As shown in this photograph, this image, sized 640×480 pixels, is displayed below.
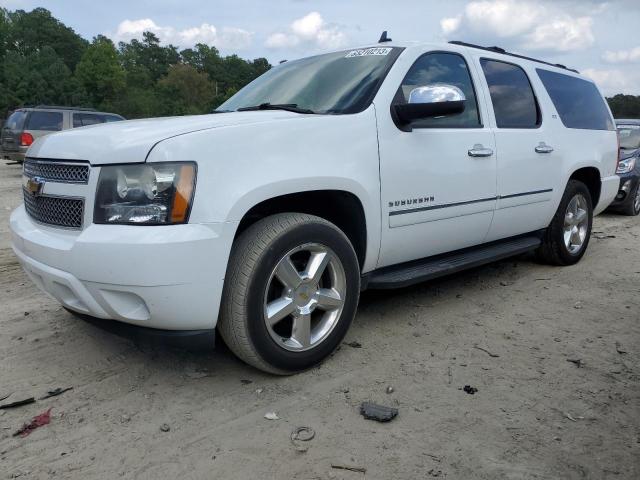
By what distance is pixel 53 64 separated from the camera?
59.6 m

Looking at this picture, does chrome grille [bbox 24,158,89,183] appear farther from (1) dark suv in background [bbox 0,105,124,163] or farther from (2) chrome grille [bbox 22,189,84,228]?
(1) dark suv in background [bbox 0,105,124,163]

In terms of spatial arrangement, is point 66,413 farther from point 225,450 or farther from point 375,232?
point 375,232

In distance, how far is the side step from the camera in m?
3.36

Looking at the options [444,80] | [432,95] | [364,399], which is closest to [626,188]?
[444,80]

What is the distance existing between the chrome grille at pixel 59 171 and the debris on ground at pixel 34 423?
1.11m

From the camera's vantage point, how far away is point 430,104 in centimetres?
309

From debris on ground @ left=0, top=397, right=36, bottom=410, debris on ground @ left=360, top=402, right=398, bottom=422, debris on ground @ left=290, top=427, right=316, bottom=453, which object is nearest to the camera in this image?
debris on ground @ left=290, top=427, right=316, bottom=453

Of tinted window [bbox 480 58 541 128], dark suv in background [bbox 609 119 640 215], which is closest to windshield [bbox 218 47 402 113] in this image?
tinted window [bbox 480 58 541 128]

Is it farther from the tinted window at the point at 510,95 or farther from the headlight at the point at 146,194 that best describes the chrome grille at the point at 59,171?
the tinted window at the point at 510,95

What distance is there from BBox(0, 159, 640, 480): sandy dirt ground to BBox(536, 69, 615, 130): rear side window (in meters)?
1.80

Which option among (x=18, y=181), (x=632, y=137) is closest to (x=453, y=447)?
(x=632, y=137)

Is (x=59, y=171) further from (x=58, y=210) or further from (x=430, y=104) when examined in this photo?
(x=430, y=104)

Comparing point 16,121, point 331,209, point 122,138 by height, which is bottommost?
point 331,209

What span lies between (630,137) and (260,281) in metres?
9.04
